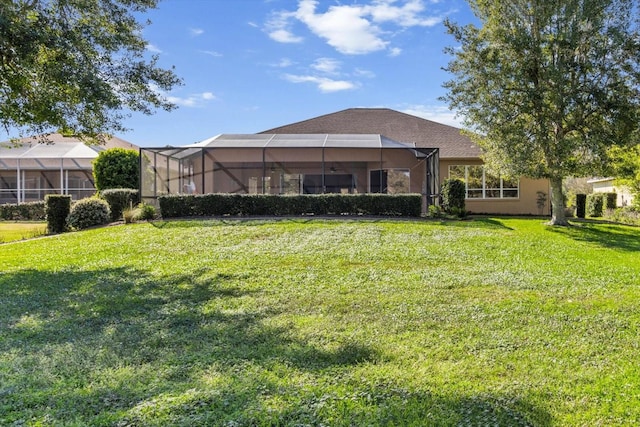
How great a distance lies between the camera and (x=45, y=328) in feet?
15.0

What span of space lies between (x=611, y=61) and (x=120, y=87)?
44.8ft

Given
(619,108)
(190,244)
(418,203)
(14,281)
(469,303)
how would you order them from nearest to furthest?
(469,303) → (14,281) → (190,244) → (619,108) → (418,203)

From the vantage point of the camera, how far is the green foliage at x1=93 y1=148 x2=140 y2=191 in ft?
55.8

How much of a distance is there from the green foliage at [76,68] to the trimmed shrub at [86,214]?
4069 mm

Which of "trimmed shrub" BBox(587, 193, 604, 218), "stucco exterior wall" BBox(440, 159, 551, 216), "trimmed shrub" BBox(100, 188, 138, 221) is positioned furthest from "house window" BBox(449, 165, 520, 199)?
"trimmed shrub" BBox(100, 188, 138, 221)

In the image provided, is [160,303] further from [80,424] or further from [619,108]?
[619,108]

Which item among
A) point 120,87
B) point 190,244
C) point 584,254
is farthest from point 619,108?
point 120,87

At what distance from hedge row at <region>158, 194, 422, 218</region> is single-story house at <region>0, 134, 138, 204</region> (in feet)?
38.6

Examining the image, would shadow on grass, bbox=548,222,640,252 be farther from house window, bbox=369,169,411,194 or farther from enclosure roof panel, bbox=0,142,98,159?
enclosure roof panel, bbox=0,142,98,159

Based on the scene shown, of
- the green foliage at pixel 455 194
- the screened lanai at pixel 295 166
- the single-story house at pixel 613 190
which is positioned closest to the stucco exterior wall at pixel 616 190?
the single-story house at pixel 613 190

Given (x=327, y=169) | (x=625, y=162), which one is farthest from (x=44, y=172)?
(x=625, y=162)

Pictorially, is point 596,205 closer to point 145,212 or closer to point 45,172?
point 145,212

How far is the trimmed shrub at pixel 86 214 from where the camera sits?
13.2 m

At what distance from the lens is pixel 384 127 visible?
25.2m
